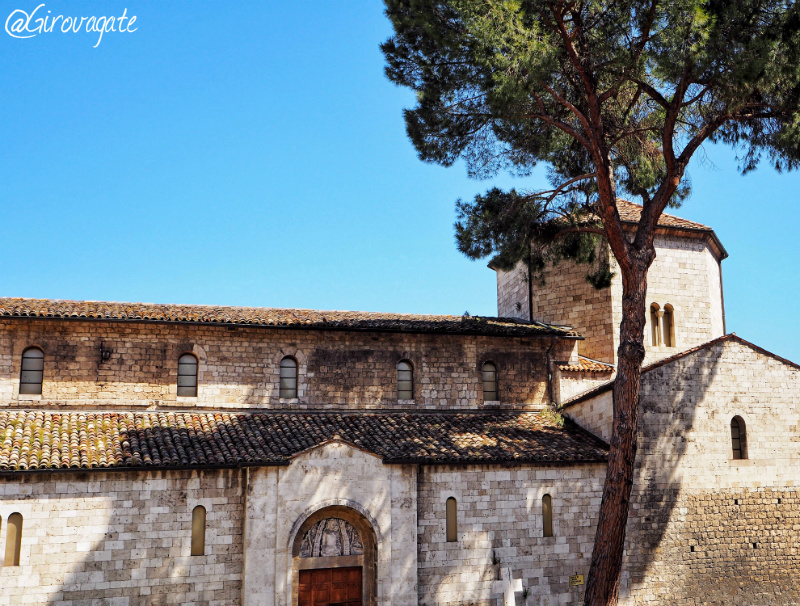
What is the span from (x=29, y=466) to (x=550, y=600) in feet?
37.2

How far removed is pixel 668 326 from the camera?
2167cm

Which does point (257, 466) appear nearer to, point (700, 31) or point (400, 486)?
point (400, 486)

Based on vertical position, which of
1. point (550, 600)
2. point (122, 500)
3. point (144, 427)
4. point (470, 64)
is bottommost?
point (550, 600)

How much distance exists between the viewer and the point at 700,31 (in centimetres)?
1409

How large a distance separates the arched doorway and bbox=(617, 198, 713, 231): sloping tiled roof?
1174 cm

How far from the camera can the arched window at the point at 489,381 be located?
19906 millimetres

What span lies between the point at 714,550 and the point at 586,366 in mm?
5785

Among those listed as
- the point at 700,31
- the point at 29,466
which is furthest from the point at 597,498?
the point at 29,466

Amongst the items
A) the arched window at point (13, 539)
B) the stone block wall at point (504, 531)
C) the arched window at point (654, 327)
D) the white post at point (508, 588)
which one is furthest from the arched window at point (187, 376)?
the arched window at point (654, 327)

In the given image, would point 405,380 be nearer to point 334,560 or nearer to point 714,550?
point 334,560

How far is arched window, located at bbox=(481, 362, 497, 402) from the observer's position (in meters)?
19.9

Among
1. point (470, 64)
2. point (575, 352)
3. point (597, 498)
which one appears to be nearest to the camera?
point (470, 64)

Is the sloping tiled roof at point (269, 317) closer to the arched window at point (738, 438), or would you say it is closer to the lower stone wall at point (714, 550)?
the arched window at point (738, 438)

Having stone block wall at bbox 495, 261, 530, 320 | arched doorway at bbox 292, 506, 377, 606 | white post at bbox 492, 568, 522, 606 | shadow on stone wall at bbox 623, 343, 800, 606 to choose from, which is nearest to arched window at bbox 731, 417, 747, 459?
shadow on stone wall at bbox 623, 343, 800, 606
